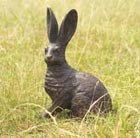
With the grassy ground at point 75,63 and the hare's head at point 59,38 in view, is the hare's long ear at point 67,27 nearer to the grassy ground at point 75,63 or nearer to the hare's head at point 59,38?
the hare's head at point 59,38

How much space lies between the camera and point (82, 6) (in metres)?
6.65

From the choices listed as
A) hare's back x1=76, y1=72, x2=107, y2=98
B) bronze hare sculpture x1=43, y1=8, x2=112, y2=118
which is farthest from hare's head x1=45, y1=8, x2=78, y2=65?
hare's back x1=76, y1=72, x2=107, y2=98

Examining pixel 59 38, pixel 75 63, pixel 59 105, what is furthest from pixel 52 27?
pixel 75 63

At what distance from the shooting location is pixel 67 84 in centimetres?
323

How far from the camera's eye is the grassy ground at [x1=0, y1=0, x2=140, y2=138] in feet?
10.2

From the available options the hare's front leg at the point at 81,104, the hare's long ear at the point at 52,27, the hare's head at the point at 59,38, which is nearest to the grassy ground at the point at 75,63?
the hare's front leg at the point at 81,104

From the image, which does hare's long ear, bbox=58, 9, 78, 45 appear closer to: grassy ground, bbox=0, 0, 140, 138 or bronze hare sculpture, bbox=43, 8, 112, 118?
Result: bronze hare sculpture, bbox=43, 8, 112, 118

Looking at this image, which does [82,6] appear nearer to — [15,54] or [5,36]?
[5,36]

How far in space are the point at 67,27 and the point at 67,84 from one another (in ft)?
1.20

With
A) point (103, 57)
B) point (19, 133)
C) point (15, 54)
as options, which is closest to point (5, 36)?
point (15, 54)

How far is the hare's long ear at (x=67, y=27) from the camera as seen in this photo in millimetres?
3238

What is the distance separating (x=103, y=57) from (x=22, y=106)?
5.46 feet

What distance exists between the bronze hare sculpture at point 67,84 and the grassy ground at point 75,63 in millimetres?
92

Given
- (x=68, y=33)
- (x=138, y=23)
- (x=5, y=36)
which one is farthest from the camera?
(x=138, y=23)
